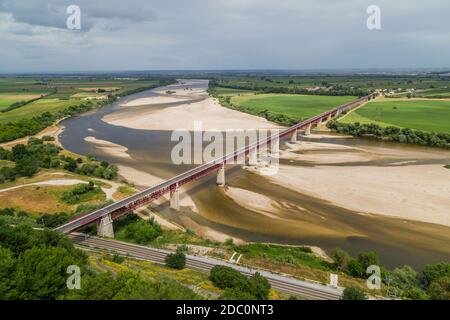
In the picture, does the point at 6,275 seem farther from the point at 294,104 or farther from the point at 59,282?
the point at 294,104

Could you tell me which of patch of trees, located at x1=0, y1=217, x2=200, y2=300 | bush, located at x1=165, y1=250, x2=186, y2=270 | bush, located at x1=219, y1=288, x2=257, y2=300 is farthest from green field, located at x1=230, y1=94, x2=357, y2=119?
patch of trees, located at x1=0, y1=217, x2=200, y2=300

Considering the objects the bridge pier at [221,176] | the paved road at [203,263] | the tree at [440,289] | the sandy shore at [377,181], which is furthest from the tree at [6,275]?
the sandy shore at [377,181]

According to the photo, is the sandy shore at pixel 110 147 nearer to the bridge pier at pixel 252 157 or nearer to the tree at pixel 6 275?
the bridge pier at pixel 252 157

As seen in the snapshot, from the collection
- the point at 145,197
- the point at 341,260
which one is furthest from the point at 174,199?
the point at 341,260

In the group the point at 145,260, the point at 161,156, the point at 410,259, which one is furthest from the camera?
the point at 161,156

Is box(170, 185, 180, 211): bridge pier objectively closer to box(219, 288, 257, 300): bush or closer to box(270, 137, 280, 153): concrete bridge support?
box(219, 288, 257, 300): bush
